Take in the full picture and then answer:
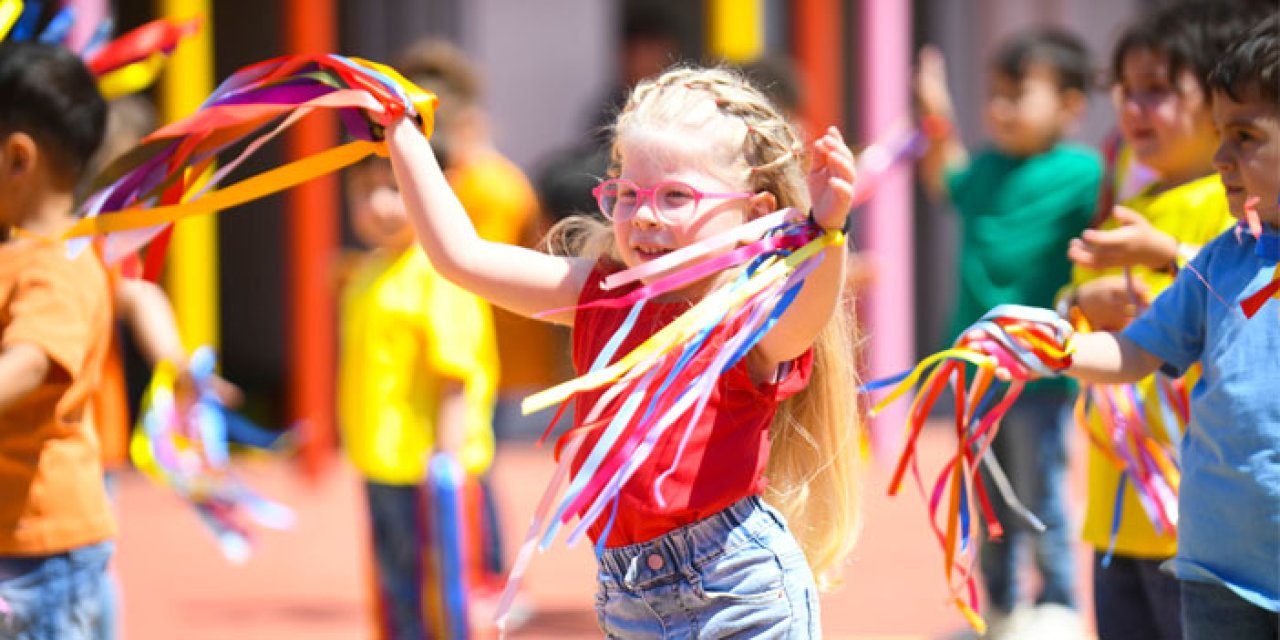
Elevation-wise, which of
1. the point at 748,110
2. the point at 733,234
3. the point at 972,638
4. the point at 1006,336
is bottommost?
the point at 972,638

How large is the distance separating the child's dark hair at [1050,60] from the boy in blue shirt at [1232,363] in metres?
2.58

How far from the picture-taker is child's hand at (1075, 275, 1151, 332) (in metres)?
3.30

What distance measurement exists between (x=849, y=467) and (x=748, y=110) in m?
0.70

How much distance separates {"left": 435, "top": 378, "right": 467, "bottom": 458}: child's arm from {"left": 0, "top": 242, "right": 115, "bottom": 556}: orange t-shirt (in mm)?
1335

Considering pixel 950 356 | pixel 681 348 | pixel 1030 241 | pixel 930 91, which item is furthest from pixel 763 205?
pixel 930 91

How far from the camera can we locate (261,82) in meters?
3.00

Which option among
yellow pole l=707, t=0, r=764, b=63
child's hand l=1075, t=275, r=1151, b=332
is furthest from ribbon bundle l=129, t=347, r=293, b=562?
yellow pole l=707, t=0, r=764, b=63

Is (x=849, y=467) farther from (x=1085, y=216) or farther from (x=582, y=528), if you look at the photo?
(x=1085, y=216)

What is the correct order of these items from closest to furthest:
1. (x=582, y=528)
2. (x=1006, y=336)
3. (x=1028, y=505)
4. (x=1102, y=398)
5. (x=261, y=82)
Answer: (x=582, y=528), (x=1006, y=336), (x=261, y=82), (x=1102, y=398), (x=1028, y=505)

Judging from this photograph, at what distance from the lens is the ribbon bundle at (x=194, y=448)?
4.87 metres

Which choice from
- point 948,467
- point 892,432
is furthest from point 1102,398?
point 892,432

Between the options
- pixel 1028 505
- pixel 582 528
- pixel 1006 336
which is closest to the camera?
pixel 582 528

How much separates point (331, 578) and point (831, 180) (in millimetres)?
4337

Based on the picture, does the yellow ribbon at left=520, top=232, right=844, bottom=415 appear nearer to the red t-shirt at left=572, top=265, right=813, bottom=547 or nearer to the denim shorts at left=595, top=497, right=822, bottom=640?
the red t-shirt at left=572, top=265, right=813, bottom=547
